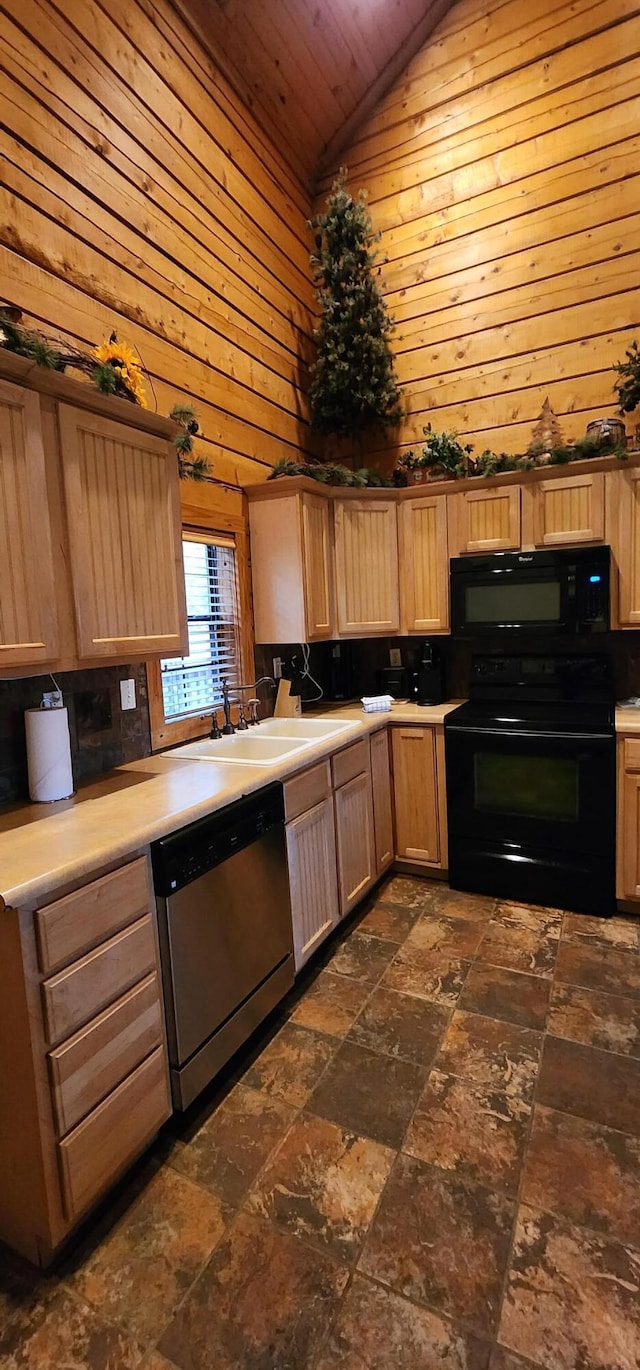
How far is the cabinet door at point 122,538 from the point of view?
5.71 feet

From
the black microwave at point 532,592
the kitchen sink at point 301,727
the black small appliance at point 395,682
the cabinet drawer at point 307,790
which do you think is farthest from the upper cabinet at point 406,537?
the cabinet drawer at point 307,790

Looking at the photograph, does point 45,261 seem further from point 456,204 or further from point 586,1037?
point 586,1037

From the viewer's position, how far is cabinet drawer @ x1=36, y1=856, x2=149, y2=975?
1281 millimetres

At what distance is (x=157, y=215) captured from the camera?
2578 mm

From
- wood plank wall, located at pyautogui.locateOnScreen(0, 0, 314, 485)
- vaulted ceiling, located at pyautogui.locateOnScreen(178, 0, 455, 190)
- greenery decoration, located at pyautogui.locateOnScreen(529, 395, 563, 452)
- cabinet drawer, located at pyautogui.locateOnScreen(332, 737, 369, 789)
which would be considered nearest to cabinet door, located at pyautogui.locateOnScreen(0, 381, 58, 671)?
wood plank wall, located at pyautogui.locateOnScreen(0, 0, 314, 485)

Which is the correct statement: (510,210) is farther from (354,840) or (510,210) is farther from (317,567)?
(354,840)

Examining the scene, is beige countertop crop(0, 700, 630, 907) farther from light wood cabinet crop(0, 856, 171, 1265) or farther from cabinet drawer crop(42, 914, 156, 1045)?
cabinet drawer crop(42, 914, 156, 1045)

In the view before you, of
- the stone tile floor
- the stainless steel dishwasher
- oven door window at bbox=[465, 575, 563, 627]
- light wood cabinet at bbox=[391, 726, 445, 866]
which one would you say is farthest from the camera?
light wood cabinet at bbox=[391, 726, 445, 866]

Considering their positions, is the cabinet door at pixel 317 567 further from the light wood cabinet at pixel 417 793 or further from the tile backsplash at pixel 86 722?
the tile backsplash at pixel 86 722

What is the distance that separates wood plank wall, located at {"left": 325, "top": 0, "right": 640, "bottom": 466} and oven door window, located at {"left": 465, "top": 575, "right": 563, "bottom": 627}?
100 cm

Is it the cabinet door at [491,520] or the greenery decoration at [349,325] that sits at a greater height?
the greenery decoration at [349,325]

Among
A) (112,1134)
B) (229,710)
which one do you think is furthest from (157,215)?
(112,1134)

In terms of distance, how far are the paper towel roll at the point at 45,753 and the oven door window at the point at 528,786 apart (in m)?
1.94

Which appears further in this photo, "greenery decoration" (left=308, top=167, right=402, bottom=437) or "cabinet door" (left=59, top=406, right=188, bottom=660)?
"greenery decoration" (left=308, top=167, right=402, bottom=437)
